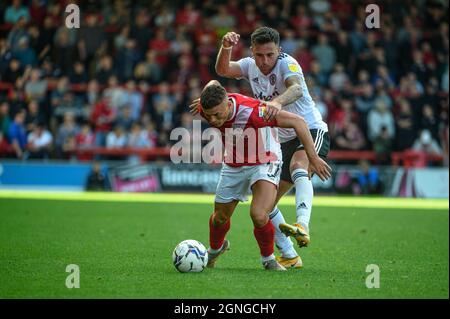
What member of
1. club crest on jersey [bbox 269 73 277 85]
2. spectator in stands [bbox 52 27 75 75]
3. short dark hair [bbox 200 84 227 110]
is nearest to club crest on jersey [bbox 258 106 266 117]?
short dark hair [bbox 200 84 227 110]

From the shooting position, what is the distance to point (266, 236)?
7672 mm

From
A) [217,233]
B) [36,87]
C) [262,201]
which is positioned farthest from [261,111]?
[36,87]

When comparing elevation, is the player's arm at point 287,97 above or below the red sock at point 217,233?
above

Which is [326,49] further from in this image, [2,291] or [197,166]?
[2,291]

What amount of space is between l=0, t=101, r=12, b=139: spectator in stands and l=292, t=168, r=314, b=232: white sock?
512 inches

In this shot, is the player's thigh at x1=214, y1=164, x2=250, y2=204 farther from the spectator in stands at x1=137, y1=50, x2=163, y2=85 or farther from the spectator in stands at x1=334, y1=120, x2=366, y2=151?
the spectator in stands at x1=137, y1=50, x2=163, y2=85

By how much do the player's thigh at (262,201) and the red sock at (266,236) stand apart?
0.21 ft

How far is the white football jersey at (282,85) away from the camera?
27.0 ft

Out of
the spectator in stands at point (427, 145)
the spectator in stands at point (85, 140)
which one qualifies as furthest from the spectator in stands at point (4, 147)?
the spectator in stands at point (427, 145)

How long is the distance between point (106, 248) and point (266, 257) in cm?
229

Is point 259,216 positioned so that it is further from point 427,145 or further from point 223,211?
point 427,145

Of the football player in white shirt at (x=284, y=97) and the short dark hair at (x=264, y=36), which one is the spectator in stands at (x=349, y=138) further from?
the short dark hair at (x=264, y=36)

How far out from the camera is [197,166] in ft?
64.2
